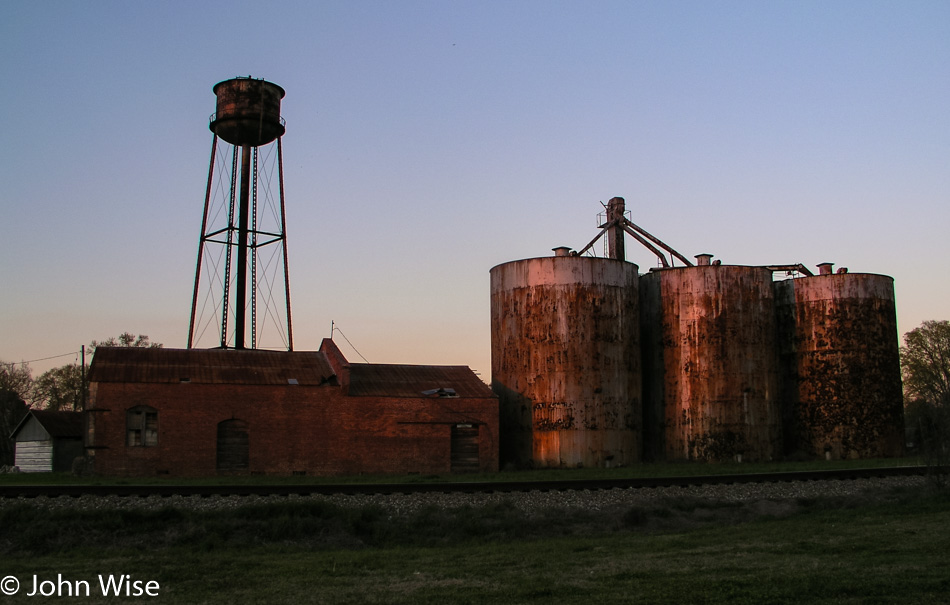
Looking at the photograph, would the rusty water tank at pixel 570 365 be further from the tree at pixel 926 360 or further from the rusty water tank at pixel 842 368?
the tree at pixel 926 360

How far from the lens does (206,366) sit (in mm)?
33094

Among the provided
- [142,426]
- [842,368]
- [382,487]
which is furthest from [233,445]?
[842,368]

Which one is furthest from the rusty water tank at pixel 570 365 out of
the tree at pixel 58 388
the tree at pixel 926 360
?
the tree at pixel 58 388

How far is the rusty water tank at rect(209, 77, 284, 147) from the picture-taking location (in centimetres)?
3962

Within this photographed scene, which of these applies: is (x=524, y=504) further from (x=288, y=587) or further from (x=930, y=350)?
(x=930, y=350)

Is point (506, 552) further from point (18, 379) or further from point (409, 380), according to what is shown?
point (18, 379)

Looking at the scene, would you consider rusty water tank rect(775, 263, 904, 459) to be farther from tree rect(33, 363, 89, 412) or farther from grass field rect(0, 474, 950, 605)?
tree rect(33, 363, 89, 412)

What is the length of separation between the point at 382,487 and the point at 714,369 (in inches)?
854

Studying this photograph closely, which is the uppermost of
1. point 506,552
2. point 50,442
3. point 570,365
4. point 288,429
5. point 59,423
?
point 570,365

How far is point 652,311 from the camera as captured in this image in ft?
136

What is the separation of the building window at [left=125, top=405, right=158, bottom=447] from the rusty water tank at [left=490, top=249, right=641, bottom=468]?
1407 cm
